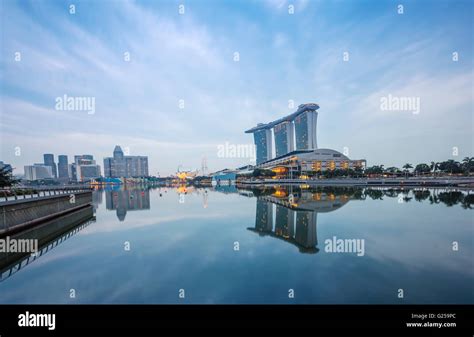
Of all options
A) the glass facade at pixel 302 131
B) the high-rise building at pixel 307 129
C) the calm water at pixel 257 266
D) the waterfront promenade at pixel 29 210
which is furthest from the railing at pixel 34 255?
the glass facade at pixel 302 131

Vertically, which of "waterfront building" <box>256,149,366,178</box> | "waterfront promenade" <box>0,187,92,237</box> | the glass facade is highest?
the glass facade

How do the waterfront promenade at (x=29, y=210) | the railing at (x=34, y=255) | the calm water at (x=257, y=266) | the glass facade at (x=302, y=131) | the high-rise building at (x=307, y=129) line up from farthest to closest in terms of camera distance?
the glass facade at (x=302, y=131)
the high-rise building at (x=307, y=129)
the waterfront promenade at (x=29, y=210)
the railing at (x=34, y=255)
the calm water at (x=257, y=266)

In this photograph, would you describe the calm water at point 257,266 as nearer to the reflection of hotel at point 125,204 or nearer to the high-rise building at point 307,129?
the reflection of hotel at point 125,204

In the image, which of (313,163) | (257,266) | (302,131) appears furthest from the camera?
(302,131)

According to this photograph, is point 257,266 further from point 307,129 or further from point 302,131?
point 302,131

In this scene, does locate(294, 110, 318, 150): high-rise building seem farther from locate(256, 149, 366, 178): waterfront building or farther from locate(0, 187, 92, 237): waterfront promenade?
locate(0, 187, 92, 237): waterfront promenade

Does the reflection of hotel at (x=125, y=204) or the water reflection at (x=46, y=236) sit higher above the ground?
the water reflection at (x=46, y=236)

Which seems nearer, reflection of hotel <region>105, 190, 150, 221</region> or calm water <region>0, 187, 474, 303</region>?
calm water <region>0, 187, 474, 303</region>

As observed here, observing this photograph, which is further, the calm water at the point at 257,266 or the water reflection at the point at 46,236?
the water reflection at the point at 46,236

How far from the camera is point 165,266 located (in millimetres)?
9789

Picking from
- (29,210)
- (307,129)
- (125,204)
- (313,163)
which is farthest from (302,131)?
(29,210)

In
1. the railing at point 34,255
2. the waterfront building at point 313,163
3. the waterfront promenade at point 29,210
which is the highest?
the waterfront building at point 313,163

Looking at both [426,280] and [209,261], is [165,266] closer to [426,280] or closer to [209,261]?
[209,261]

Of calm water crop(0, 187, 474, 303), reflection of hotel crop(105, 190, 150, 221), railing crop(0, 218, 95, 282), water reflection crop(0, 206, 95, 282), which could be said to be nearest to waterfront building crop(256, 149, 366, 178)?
reflection of hotel crop(105, 190, 150, 221)
